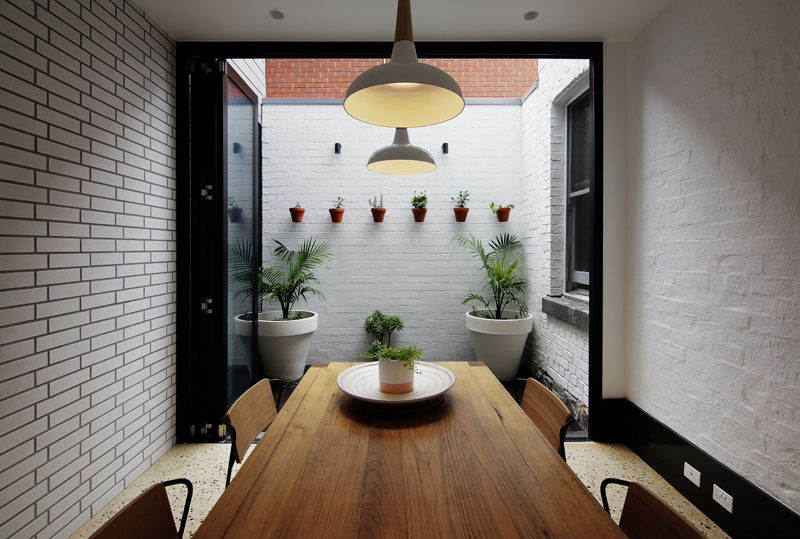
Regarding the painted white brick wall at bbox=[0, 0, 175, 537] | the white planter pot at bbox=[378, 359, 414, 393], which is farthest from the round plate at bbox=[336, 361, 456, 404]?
the painted white brick wall at bbox=[0, 0, 175, 537]

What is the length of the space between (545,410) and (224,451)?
2.01 metres

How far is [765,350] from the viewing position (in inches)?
64.1

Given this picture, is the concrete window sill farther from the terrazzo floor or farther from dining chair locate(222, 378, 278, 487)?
dining chair locate(222, 378, 278, 487)

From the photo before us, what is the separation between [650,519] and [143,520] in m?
1.16

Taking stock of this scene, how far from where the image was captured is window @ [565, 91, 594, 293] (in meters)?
3.45

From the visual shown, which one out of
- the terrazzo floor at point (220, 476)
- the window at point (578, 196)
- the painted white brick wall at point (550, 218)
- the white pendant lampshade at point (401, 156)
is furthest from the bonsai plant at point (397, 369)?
the window at point (578, 196)

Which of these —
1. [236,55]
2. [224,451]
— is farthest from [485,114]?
[224,451]

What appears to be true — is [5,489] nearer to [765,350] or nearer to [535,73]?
[765,350]

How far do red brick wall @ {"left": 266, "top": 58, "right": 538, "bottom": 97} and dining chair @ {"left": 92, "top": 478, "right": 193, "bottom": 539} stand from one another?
4410 millimetres

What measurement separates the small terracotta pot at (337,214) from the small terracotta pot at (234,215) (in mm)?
1470

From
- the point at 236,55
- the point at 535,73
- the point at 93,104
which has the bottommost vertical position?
the point at 93,104

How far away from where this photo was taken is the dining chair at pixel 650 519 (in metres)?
0.85

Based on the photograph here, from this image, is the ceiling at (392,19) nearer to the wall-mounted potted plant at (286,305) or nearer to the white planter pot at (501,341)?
the wall-mounted potted plant at (286,305)

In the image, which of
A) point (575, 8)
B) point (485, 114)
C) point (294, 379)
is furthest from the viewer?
point (485, 114)
